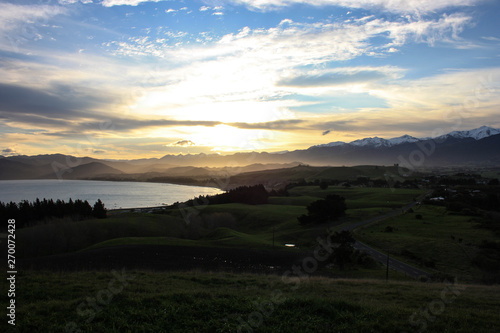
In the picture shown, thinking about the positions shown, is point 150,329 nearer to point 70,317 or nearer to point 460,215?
point 70,317

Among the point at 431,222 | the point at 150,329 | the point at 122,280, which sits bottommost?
the point at 431,222

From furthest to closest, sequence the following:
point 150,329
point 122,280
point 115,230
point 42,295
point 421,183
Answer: point 421,183
point 115,230
point 122,280
point 42,295
point 150,329

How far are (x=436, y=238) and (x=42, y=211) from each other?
69.6 metres

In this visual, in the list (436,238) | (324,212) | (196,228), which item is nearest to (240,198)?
(196,228)

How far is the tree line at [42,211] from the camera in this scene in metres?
59.8

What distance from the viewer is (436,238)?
151ft

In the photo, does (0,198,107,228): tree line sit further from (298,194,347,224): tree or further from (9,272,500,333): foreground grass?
(9,272,500,333): foreground grass

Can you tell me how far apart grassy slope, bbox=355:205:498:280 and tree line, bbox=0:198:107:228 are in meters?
53.4

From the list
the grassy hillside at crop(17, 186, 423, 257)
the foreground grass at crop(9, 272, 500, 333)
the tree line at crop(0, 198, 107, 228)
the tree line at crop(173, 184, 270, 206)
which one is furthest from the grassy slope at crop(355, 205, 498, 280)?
the tree line at crop(0, 198, 107, 228)

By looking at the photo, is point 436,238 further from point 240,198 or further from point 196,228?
point 240,198

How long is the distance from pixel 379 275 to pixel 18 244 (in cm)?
4477

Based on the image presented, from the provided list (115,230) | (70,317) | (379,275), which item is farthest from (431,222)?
(70,317)

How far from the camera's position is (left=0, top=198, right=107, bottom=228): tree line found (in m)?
59.8

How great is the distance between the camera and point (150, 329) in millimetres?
7586
